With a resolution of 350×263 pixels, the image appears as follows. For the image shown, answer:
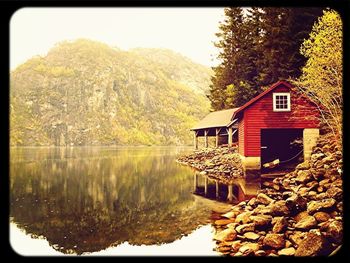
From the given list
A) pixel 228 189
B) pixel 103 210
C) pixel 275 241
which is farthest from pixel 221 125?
pixel 275 241

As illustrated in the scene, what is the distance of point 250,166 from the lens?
18.6 m

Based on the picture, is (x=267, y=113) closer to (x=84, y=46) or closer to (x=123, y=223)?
(x=123, y=223)

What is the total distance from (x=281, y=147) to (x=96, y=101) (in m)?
101

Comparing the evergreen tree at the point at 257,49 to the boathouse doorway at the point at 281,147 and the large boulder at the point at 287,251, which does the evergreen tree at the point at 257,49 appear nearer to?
the boathouse doorway at the point at 281,147

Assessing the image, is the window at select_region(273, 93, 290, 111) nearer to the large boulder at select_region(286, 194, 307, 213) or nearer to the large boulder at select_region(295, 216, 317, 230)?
the large boulder at select_region(286, 194, 307, 213)

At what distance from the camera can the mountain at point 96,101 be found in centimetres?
10100

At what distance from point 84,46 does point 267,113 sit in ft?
441

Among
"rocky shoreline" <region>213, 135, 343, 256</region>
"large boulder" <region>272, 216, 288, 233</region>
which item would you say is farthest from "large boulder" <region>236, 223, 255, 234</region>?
"large boulder" <region>272, 216, 288, 233</region>

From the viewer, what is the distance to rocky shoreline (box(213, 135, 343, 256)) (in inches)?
237

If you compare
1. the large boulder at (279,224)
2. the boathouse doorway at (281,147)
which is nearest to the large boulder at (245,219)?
the large boulder at (279,224)

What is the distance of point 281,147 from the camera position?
21422 millimetres

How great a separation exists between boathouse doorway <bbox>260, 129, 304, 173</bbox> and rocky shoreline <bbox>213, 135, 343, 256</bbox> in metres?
10.0
